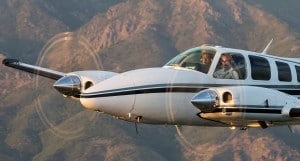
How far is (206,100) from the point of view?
29.9 metres

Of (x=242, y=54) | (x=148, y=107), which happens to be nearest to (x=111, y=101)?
(x=148, y=107)

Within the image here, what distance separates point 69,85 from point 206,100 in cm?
862

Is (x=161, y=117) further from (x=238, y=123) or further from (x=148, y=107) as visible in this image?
(x=238, y=123)

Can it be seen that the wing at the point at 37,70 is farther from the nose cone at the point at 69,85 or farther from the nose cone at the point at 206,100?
the nose cone at the point at 206,100

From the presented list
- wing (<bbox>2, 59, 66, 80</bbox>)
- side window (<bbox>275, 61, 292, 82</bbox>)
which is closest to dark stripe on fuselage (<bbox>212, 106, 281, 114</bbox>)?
side window (<bbox>275, 61, 292, 82</bbox>)

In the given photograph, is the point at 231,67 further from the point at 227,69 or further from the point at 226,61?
the point at 226,61

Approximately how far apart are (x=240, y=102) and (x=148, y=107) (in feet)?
12.7

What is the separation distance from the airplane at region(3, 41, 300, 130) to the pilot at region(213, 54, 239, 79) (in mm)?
55

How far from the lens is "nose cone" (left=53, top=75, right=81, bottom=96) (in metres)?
36.0

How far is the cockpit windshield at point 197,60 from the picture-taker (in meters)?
33.0

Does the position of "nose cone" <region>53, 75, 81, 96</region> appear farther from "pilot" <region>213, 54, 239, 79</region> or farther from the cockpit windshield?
"pilot" <region>213, 54, 239, 79</region>

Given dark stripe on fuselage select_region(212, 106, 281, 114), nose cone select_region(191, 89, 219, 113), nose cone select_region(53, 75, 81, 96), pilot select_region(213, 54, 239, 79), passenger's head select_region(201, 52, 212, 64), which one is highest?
passenger's head select_region(201, 52, 212, 64)

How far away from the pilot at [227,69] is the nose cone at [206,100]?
3013 mm

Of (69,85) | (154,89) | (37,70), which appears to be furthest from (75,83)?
(154,89)
